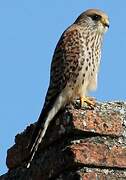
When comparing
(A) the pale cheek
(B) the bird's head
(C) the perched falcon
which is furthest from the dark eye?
(C) the perched falcon

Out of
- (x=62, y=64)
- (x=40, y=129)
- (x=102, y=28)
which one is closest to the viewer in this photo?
(x=40, y=129)

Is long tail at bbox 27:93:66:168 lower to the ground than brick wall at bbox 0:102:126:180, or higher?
higher

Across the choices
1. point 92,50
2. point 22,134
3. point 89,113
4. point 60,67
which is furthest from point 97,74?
point 89,113

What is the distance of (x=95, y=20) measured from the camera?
665 centimetres

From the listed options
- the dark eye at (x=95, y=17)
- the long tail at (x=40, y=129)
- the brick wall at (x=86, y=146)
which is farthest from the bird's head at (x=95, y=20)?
the brick wall at (x=86, y=146)

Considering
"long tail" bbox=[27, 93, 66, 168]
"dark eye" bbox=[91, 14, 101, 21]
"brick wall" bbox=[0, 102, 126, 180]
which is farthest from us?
"dark eye" bbox=[91, 14, 101, 21]

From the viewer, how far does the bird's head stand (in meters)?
6.38

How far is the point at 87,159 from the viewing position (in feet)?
10.2

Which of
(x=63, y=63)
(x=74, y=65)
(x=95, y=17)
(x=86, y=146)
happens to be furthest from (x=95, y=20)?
(x=86, y=146)

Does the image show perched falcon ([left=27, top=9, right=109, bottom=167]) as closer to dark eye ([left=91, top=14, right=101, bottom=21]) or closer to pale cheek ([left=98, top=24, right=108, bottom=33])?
pale cheek ([left=98, top=24, right=108, bottom=33])

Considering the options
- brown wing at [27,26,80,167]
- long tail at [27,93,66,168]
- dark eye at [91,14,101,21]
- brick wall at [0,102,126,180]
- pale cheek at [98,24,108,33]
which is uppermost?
dark eye at [91,14,101,21]

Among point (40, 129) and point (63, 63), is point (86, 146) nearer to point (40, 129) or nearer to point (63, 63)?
point (40, 129)

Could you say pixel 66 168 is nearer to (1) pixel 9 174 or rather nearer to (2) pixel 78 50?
(1) pixel 9 174

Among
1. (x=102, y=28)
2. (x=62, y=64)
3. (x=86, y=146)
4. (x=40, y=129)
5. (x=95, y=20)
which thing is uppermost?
(x=95, y=20)
